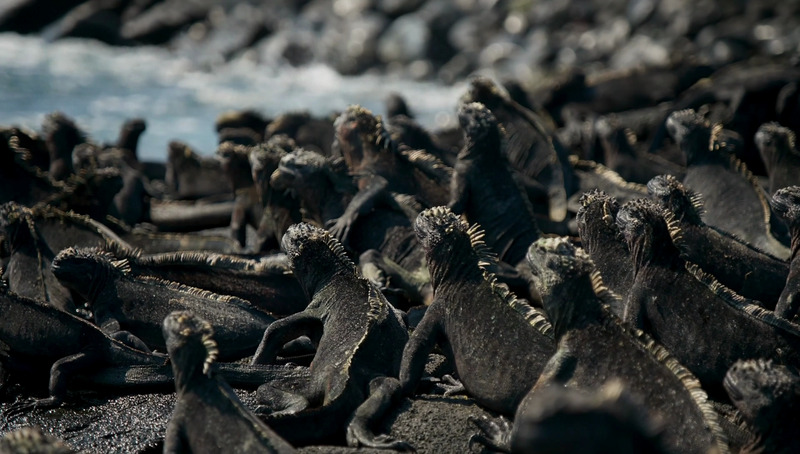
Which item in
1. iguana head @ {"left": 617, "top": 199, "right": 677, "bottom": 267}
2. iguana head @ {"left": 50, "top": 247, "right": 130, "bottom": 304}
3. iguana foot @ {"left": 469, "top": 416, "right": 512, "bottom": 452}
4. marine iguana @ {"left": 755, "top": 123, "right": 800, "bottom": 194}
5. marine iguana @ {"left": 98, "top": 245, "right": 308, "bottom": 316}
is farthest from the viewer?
marine iguana @ {"left": 755, "top": 123, "right": 800, "bottom": 194}

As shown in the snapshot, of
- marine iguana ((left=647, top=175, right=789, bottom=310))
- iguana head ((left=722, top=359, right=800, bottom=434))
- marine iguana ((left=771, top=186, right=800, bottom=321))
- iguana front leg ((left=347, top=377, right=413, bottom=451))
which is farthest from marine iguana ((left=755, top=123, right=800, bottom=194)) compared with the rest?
iguana front leg ((left=347, top=377, right=413, bottom=451))

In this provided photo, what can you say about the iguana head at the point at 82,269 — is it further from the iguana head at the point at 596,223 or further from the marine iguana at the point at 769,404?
the marine iguana at the point at 769,404

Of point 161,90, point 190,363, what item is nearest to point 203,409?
point 190,363

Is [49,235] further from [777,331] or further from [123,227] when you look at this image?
[777,331]

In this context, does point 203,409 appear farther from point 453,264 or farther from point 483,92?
point 483,92

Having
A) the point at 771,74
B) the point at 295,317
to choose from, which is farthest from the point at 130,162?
the point at 771,74

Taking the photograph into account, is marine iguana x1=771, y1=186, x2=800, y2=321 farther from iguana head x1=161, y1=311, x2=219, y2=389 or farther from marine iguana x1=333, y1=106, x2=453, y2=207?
iguana head x1=161, y1=311, x2=219, y2=389

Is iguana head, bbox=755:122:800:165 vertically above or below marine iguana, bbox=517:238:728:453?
below

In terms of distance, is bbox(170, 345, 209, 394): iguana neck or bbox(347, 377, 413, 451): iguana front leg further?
bbox(347, 377, 413, 451): iguana front leg
